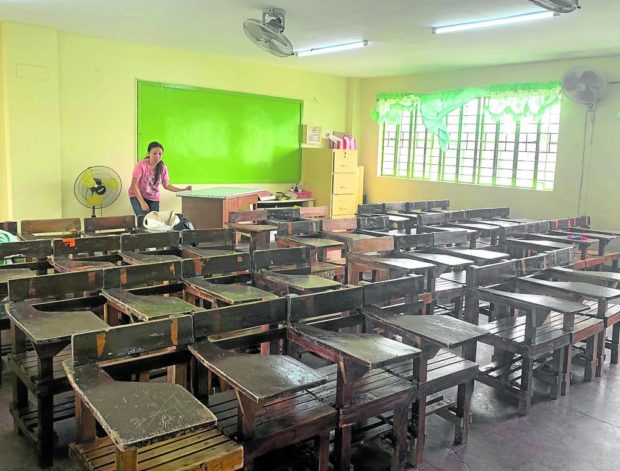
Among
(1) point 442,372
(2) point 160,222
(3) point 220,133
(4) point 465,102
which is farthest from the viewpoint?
(4) point 465,102

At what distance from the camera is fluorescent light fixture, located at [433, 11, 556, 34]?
533 cm

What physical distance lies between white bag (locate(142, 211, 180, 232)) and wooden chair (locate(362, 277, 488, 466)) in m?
2.75

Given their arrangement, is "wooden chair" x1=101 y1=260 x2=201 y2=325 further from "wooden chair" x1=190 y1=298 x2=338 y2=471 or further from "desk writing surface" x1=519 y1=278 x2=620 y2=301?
"desk writing surface" x1=519 y1=278 x2=620 y2=301

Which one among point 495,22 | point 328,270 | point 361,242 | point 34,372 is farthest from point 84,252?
point 495,22

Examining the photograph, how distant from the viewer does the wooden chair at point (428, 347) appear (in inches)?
101

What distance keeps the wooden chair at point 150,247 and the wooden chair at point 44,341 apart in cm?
89

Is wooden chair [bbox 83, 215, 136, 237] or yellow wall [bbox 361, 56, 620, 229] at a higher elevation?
yellow wall [bbox 361, 56, 620, 229]

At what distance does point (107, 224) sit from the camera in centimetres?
502

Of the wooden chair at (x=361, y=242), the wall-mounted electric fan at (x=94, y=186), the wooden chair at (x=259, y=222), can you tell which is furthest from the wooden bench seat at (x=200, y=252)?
the wall-mounted electric fan at (x=94, y=186)

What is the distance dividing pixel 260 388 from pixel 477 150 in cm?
759

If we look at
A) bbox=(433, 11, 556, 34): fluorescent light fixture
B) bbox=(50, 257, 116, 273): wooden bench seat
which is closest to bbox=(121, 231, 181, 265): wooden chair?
bbox=(50, 257, 116, 273): wooden bench seat

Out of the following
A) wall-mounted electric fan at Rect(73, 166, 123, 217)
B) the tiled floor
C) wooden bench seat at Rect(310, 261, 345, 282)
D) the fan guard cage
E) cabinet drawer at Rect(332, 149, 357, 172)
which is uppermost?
the fan guard cage

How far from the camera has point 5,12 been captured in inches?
232

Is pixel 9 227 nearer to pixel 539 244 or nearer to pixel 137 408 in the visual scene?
pixel 137 408
